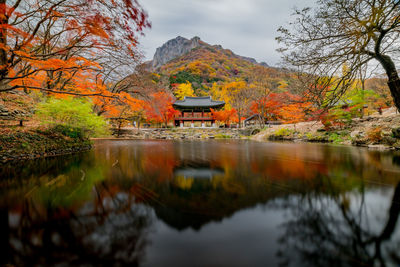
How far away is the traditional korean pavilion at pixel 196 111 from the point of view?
26684 mm

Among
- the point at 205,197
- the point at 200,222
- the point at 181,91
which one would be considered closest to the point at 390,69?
the point at 205,197

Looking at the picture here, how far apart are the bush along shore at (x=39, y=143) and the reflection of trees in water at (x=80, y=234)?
13.7 feet

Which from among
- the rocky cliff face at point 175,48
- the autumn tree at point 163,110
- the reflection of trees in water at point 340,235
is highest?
the rocky cliff face at point 175,48

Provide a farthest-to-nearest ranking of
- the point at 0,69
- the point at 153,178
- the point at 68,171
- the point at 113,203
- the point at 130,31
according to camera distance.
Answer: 1. the point at 130,31
2. the point at 0,69
3. the point at 68,171
4. the point at 153,178
5. the point at 113,203

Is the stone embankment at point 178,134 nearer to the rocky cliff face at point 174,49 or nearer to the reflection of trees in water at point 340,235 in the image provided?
the reflection of trees in water at point 340,235

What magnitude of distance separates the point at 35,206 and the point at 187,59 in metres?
83.8

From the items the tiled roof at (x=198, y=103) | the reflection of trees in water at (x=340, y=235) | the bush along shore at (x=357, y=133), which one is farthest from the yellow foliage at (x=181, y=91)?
the reflection of trees in water at (x=340, y=235)

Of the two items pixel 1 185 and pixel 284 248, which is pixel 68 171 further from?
pixel 284 248

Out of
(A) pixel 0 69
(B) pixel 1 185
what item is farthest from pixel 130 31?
(B) pixel 1 185

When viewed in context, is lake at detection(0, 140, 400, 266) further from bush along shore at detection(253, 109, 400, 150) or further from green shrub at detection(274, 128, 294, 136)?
green shrub at detection(274, 128, 294, 136)

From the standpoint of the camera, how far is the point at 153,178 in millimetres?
3158

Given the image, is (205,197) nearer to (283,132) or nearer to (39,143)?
(39,143)

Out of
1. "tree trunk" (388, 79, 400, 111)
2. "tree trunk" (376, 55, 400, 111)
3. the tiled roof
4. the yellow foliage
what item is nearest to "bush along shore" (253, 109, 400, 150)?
"tree trunk" (388, 79, 400, 111)

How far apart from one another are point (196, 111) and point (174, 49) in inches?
3338
